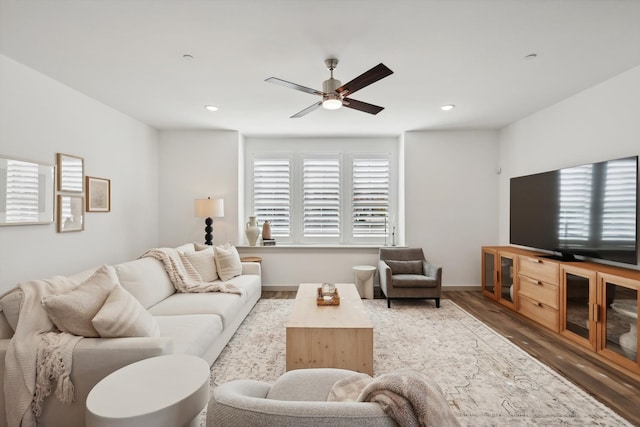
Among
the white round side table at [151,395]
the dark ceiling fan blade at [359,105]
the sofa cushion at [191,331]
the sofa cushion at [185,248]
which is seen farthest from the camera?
the sofa cushion at [185,248]

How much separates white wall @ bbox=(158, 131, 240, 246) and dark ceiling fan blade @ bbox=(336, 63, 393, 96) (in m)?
3.06

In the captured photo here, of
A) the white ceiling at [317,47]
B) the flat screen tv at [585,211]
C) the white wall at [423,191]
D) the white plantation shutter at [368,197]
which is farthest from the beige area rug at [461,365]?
the white ceiling at [317,47]

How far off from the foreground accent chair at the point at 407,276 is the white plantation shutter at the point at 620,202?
1.80 m

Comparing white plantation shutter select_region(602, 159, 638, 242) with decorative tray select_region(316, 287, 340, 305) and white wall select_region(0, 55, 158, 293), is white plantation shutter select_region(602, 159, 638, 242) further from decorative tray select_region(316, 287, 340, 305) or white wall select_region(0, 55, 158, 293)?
white wall select_region(0, 55, 158, 293)

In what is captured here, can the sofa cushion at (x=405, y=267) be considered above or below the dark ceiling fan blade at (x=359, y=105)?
below

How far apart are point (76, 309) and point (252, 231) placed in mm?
3326

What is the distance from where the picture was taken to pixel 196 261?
12.2ft

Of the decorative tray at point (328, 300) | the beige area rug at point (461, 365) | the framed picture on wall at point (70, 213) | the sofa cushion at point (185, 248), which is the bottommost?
the beige area rug at point (461, 365)

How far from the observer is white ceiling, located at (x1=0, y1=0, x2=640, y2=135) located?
2.03 metres

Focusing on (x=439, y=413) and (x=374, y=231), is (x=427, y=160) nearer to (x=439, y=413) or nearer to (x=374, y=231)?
(x=374, y=231)

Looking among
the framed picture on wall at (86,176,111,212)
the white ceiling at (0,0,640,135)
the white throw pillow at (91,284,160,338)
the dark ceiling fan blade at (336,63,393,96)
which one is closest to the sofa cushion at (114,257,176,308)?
the white throw pillow at (91,284,160,338)

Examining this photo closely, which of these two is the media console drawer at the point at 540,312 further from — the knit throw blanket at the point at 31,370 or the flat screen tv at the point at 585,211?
the knit throw blanket at the point at 31,370

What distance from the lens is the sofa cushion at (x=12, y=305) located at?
1.79 metres

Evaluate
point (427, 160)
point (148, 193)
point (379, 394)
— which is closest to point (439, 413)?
point (379, 394)
